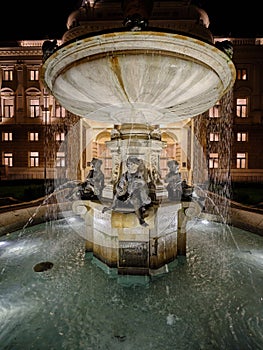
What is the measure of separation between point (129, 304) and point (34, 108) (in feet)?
106

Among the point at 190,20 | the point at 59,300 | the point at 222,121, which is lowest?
the point at 59,300

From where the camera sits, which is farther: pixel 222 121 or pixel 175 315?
pixel 222 121

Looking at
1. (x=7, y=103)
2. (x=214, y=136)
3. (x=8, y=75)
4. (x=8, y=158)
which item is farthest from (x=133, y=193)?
(x=8, y=75)

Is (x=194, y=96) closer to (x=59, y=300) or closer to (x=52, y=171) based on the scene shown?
(x=59, y=300)

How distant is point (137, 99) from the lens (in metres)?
4.96

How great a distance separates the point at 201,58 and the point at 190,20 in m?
25.5

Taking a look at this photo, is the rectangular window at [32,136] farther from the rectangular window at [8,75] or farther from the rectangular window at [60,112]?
the rectangular window at [8,75]

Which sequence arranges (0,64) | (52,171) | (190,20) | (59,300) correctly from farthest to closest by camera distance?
(0,64), (52,171), (190,20), (59,300)

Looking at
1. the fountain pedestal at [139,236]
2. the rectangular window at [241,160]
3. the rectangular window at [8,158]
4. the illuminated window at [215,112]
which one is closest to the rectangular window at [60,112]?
the rectangular window at [8,158]

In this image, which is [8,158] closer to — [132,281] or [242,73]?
[242,73]

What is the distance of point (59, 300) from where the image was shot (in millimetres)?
3631

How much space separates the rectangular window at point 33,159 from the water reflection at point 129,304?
2681cm

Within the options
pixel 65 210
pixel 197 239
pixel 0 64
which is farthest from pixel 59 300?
pixel 0 64

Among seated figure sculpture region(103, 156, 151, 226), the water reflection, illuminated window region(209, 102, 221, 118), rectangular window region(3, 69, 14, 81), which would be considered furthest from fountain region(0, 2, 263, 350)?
rectangular window region(3, 69, 14, 81)
